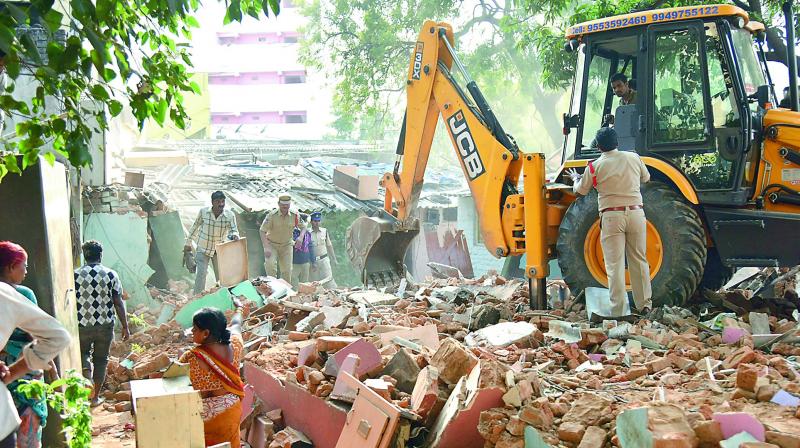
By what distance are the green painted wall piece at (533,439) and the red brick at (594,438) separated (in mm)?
208

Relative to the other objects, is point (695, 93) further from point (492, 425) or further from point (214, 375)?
point (214, 375)

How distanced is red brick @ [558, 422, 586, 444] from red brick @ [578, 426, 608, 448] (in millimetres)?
40

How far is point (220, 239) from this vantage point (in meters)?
11.0

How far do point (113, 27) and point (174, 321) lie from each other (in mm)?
6083

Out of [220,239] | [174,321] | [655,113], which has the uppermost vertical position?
[655,113]

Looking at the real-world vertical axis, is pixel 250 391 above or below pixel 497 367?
below

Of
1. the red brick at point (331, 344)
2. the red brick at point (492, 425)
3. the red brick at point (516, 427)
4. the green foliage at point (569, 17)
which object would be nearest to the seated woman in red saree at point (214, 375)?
the red brick at point (492, 425)

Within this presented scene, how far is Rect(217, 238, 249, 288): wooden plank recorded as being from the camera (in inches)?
407

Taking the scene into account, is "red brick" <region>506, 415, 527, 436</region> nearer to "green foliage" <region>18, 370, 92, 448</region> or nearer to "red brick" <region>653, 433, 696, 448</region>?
"red brick" <region>653, 433, 696, 448</region>

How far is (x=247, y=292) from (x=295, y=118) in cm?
3718

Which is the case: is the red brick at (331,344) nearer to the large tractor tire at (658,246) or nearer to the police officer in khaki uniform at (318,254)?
the large tractor tire at (658,246)

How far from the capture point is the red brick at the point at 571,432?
4562mm

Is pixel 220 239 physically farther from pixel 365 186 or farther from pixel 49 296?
pixel 365 186

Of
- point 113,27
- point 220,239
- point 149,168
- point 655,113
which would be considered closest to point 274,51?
point 149,168
